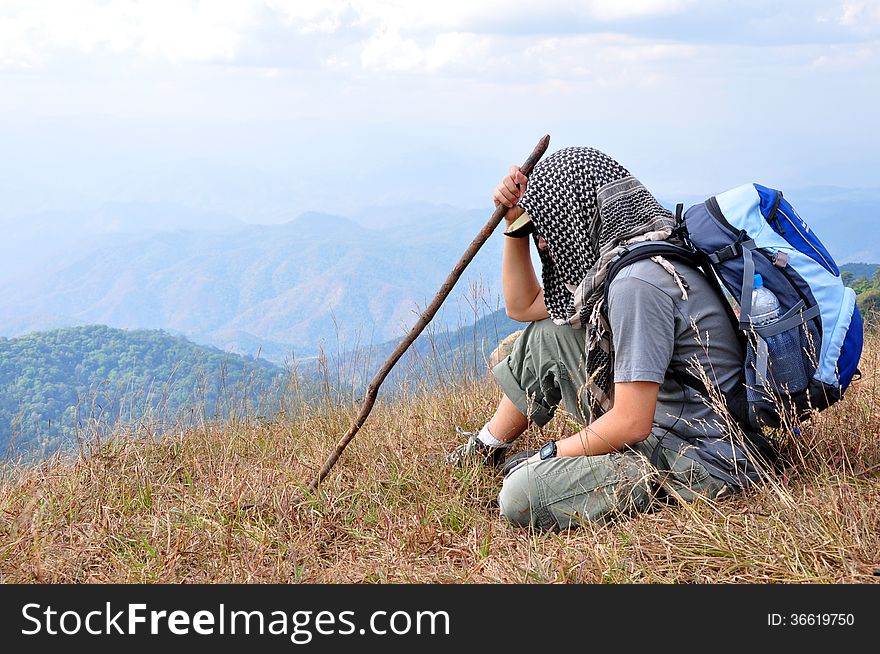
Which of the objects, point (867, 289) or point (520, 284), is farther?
point (867, 289)

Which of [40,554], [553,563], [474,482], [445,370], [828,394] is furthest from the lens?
[445,370]

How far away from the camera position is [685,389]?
2.63 metres

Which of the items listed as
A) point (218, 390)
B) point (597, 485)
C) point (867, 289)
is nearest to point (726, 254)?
point (597, 485)

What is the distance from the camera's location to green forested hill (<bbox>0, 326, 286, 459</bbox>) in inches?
167

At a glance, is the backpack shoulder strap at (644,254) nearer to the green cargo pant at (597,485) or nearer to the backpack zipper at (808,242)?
the backpack zipper at (808,242)

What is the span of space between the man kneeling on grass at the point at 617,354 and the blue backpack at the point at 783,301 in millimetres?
104

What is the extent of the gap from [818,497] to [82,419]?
11.9ft

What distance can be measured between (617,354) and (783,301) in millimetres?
569

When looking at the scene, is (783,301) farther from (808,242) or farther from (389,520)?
(389,520)

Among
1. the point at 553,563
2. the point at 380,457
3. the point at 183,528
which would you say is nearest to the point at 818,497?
the point at 553,563

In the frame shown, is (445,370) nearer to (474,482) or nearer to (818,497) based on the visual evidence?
(474,482)

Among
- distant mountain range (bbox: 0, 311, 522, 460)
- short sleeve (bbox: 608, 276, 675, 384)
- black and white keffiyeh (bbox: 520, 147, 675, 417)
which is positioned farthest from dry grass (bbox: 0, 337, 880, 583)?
black and white keffiyeh (bbox: 520, 147, 675, 417)

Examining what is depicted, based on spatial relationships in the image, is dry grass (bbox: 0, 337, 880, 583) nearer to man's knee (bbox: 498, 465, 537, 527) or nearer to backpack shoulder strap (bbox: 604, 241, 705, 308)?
man's knee (bbox: 498, 465, 537, 527)

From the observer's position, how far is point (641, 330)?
2396 mm
